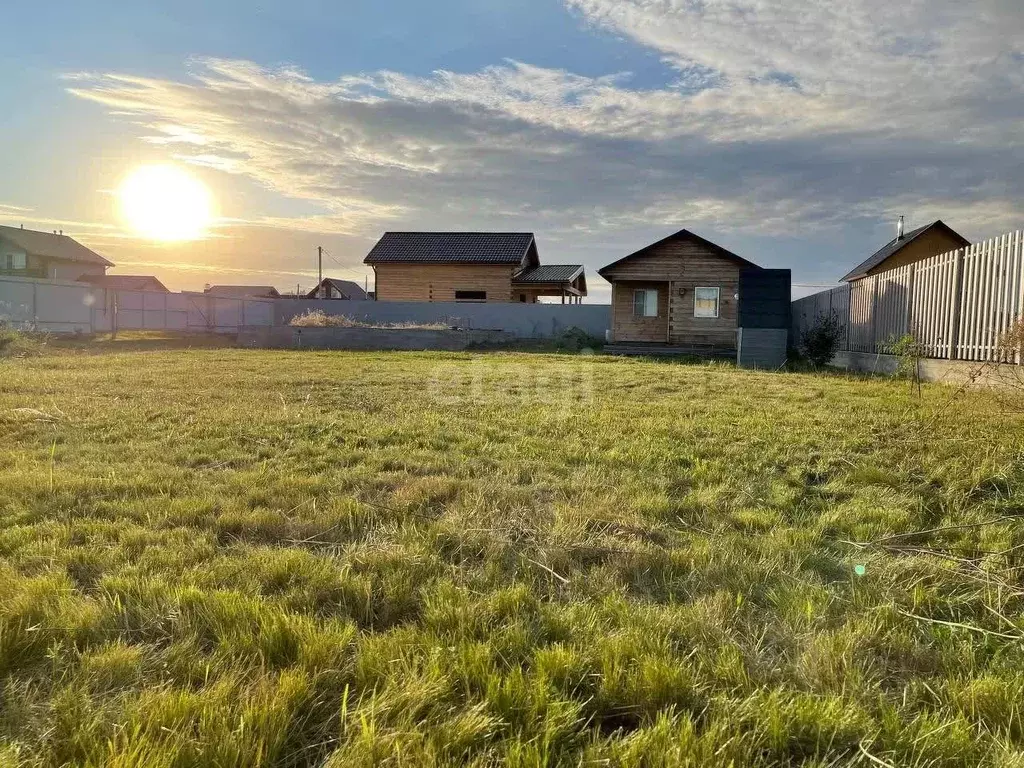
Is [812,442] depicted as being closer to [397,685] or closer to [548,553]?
[548,553]

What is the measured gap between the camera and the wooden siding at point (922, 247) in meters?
23.4

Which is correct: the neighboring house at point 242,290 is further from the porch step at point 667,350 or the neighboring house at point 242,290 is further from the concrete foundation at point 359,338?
the porch step at point 667,350

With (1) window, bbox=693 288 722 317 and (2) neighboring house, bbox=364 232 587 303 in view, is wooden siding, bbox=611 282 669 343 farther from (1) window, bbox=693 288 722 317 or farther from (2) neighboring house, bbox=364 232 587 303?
(2) neighboring house, bbox=364 232 587 303

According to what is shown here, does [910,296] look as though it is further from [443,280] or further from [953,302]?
[443,280]

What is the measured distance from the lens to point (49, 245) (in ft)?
152

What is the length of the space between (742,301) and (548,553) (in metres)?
14.2

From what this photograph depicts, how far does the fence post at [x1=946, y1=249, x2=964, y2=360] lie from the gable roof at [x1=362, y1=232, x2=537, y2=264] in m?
21.1

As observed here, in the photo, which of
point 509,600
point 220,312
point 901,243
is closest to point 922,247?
point 901,243

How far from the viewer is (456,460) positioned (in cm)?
435

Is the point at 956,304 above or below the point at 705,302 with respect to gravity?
below

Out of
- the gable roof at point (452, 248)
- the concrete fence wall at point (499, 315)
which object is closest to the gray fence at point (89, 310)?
the concrete fence wall at point (499, 315)

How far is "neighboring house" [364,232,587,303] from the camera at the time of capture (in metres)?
29.8

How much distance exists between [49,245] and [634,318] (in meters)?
47.2

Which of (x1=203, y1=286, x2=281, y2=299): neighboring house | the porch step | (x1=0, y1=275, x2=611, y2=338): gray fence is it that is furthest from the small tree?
(x1=203, y1=286, x2=281, y2=299): neighboring house
